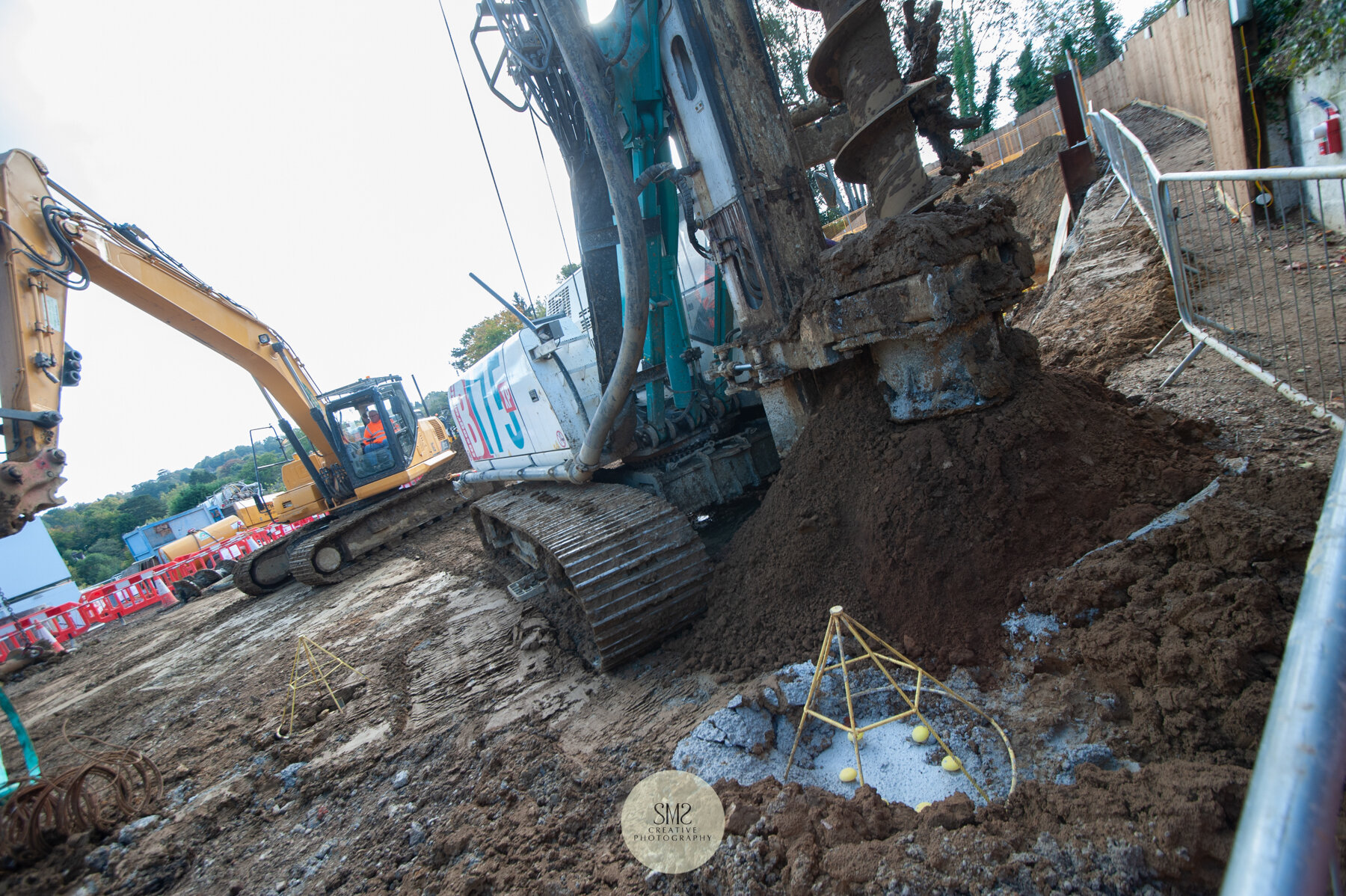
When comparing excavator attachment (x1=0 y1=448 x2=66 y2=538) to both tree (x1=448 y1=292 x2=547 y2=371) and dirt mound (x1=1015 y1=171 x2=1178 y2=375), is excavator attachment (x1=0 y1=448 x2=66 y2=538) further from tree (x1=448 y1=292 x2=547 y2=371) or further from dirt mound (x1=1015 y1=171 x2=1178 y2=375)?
tree (x1=448 y1=292 x2=547 y2=371)

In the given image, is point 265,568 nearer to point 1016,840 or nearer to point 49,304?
point 49,304

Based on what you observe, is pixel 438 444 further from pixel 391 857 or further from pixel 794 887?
pixel 794 887

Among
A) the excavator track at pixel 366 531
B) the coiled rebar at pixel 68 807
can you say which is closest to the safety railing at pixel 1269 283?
the coiled rebar at pixel 68 807

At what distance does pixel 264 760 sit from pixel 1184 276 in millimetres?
6754

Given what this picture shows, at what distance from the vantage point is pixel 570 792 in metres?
2.64

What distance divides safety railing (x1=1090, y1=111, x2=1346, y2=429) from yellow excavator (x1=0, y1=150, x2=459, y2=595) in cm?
882

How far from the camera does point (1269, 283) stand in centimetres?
453

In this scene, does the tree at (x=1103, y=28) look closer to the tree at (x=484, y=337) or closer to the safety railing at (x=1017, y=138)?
the safety railing at (x=1017, y=138)

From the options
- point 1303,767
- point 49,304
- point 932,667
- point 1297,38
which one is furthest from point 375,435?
point 1297,38

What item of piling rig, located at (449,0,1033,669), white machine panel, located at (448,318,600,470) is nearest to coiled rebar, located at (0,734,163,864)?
piling rig, located at (449,0,1033,669)

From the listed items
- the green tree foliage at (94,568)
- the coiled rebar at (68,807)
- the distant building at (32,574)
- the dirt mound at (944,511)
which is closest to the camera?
the dirt mound at (944,511)

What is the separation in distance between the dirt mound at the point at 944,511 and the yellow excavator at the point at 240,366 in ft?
21.3

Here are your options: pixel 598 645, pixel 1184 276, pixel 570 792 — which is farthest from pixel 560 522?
pixel 1184 276

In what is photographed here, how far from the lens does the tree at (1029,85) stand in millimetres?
25141
